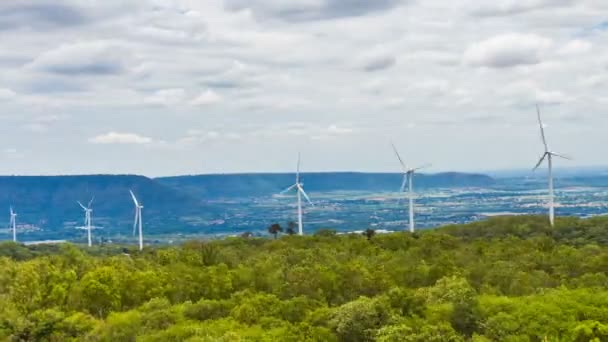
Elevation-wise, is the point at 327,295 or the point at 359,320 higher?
the point at 359,320

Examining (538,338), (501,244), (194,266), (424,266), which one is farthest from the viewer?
(501,244)

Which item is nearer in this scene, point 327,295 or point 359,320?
point 359,320

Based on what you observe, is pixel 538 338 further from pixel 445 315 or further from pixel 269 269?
pixel 269 269

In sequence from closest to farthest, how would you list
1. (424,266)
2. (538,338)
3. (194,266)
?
(538,338) → (424,266) → (194,266)

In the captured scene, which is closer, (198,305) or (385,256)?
(198,305)

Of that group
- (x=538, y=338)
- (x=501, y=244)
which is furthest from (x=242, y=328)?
(x=501, y=244)

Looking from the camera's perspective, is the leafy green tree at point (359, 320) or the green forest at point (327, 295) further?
the green forest at point (327, 295)

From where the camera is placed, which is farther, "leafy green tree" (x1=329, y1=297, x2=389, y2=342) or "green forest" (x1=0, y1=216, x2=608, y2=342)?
"green forest" (x1=0, y1=216, x2=608, y2=342)
